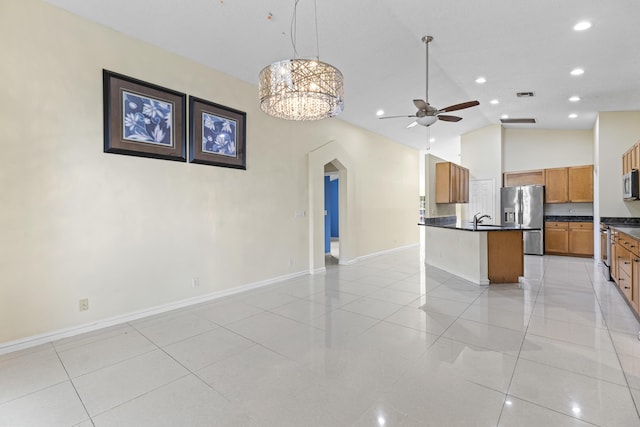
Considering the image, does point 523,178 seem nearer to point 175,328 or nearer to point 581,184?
point 581,184

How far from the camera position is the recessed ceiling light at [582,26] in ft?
10.9

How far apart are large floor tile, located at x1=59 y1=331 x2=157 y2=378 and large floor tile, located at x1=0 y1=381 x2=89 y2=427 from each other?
0.25 meters

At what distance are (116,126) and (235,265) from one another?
2.35 m

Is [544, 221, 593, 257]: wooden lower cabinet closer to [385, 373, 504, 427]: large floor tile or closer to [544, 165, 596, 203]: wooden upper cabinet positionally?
[544, 165, 596, 203]: wooden upper cabinet

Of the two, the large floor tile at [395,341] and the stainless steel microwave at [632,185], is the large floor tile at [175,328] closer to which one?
the large floor tile at [395,341]

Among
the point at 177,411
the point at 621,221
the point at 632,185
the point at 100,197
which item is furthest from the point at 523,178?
the point at 100,197

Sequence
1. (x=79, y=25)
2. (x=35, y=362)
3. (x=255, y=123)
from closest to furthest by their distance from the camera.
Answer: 1. (x=35, y=362)
2. (x=79, y=25)
3. (x=255, y=123)

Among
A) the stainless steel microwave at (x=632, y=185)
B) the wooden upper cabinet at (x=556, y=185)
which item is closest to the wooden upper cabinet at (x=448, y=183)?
the wooden upper cabinet at (x=556, y=185)

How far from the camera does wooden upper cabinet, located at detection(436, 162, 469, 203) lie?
723 cm

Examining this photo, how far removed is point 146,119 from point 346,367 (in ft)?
11.3

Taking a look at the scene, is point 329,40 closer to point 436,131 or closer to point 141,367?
point 141,367

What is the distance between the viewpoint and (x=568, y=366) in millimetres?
2293

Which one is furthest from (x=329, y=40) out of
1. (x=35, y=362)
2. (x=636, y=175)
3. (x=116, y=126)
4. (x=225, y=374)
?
(x=636, y=175)

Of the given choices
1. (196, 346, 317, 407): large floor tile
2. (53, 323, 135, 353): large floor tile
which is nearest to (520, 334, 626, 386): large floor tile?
(196, 346, 317, 407): large floor tile
